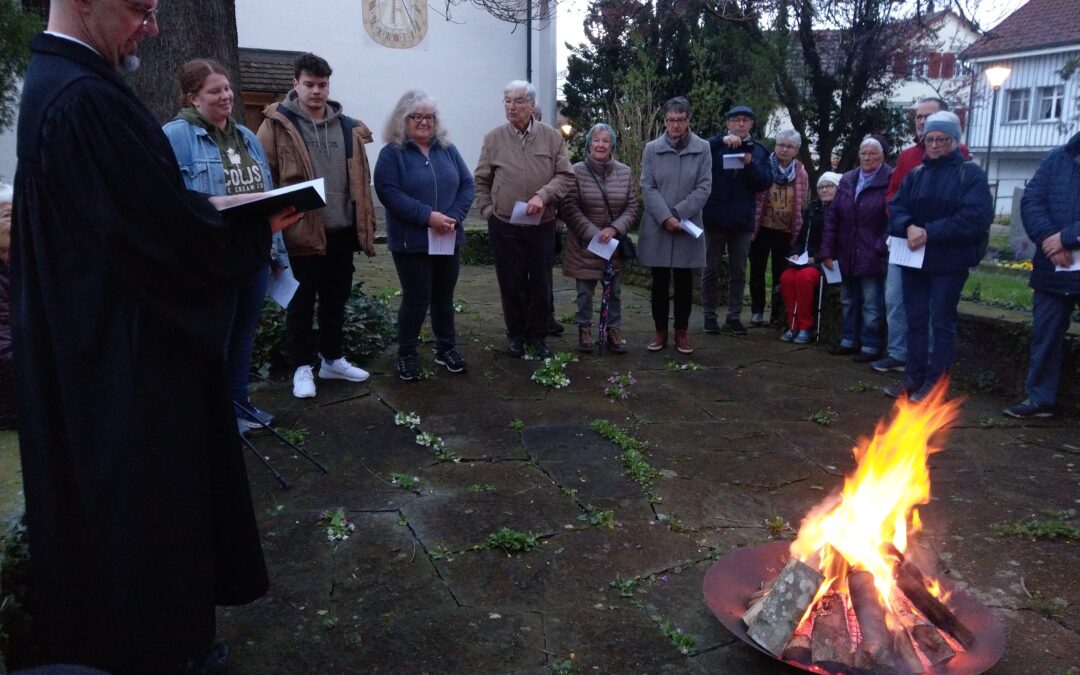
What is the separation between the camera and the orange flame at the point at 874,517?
2842mm

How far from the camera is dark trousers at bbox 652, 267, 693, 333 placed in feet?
24.0

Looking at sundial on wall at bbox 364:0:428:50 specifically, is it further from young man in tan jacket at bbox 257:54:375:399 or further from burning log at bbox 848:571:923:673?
burning log at bbox 848:571:923:673

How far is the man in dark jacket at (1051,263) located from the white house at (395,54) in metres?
10.9

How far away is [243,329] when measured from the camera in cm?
480

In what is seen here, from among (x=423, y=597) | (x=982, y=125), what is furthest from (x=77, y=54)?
(x=982, y=125)

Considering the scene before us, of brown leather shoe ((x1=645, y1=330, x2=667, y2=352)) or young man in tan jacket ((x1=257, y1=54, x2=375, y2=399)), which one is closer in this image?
young man in tan jacket ((x1=257, y1=54, x2=375, y2=399))

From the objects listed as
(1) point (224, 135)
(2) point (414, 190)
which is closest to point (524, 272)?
(2) point (414, 190)

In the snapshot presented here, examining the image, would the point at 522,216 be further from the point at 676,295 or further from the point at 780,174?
the point at 780,174

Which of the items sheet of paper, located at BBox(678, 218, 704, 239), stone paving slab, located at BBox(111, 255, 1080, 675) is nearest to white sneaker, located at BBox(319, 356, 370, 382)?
stone paving slab, located at BBox(111, 255, 1080, 675)

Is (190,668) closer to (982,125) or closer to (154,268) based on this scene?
(154,268)

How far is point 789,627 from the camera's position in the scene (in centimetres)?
271

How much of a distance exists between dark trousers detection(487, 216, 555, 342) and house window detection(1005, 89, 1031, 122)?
114 feet

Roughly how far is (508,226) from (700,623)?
4094mm

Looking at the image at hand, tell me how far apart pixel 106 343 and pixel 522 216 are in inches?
177
